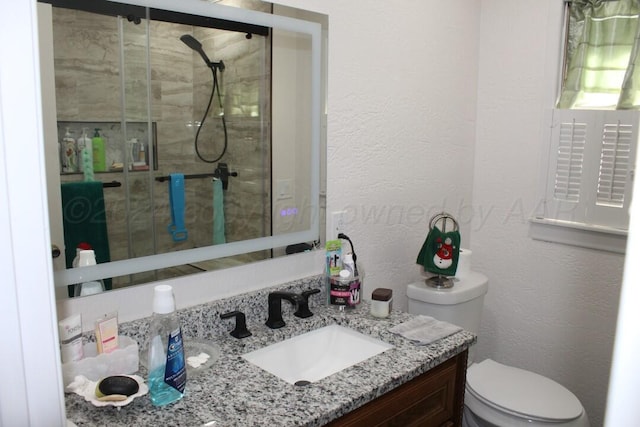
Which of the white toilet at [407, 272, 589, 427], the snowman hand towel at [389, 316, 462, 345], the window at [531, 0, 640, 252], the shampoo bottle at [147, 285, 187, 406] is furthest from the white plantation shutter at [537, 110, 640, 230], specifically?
the shampoo bottle at [147, 285, 187, 406]

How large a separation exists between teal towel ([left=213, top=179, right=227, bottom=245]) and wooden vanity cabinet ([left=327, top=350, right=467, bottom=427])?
24.8 inches

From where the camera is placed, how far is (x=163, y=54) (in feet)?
4.42

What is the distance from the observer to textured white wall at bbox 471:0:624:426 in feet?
7.21

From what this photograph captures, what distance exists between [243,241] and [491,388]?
3.74ft

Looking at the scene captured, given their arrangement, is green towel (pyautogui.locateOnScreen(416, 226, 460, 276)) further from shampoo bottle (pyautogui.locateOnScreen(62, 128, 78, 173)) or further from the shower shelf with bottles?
shampoo bottle (pyautogui.locateOnScreen(62, 128, 78, 173))

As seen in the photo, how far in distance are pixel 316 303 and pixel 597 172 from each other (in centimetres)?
131

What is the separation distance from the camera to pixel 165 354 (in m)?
1.14

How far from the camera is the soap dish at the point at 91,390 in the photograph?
1047 mm

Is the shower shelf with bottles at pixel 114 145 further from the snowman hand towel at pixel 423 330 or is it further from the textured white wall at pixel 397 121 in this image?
the snowman hand towel at pixel 423 330

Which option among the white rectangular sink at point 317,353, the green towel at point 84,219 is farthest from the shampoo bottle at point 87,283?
the white rectangular sink at point 317,353

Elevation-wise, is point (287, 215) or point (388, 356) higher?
point (287, 215)

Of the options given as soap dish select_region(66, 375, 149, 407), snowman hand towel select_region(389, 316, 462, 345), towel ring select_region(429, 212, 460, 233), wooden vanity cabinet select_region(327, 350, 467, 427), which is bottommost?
wooden vanity cabinet select_region(327, 350, 467, 427)

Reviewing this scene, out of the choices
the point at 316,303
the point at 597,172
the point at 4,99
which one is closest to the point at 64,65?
the point at 4,99

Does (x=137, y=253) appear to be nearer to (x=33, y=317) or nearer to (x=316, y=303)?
(x=316, y=303)
